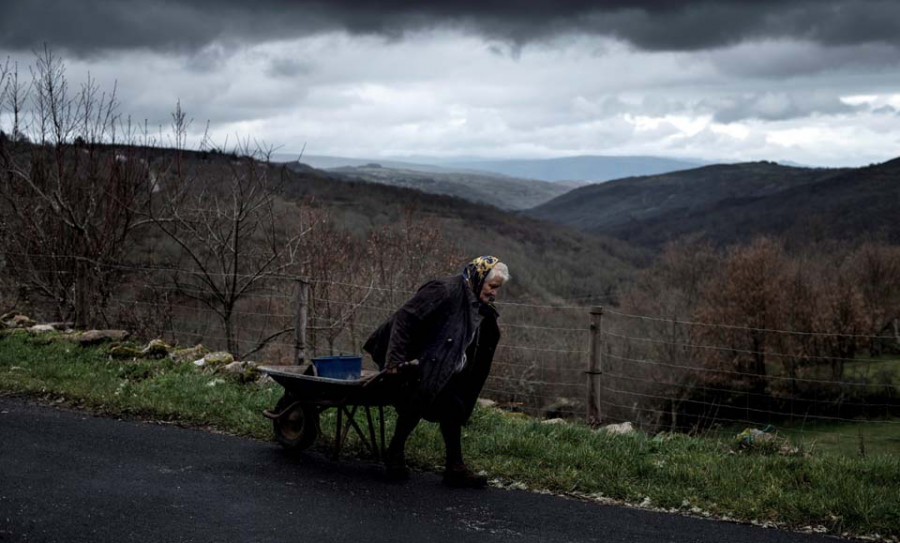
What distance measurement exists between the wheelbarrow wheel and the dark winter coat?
101 centimetres

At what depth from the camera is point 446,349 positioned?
657cm

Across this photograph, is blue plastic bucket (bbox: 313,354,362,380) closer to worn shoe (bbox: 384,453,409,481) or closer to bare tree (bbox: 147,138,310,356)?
worn shoe (bbox: 384,453,409,481)

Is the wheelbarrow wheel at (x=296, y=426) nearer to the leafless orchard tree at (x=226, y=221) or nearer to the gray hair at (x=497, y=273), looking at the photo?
the gray hair at (x=497, y=273)

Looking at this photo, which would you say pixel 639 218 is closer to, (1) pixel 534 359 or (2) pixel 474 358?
(1) pixel 534 359

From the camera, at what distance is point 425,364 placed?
21.6ft

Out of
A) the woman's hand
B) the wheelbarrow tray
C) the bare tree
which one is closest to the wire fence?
the bare tree

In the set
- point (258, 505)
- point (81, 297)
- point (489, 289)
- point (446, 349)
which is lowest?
point (258, 505)

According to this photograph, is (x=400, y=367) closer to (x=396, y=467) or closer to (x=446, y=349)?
(x=446, y=349)

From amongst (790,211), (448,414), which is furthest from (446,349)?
(790,211)

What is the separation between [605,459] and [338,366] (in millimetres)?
2349

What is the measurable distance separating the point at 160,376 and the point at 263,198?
5.67 metres

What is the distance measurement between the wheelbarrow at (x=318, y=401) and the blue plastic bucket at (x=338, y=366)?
2.7 inches

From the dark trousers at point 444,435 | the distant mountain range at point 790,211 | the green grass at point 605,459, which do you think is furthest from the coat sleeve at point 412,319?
the distant mountain range at point 790,211

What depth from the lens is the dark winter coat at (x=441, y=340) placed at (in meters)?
6.56
